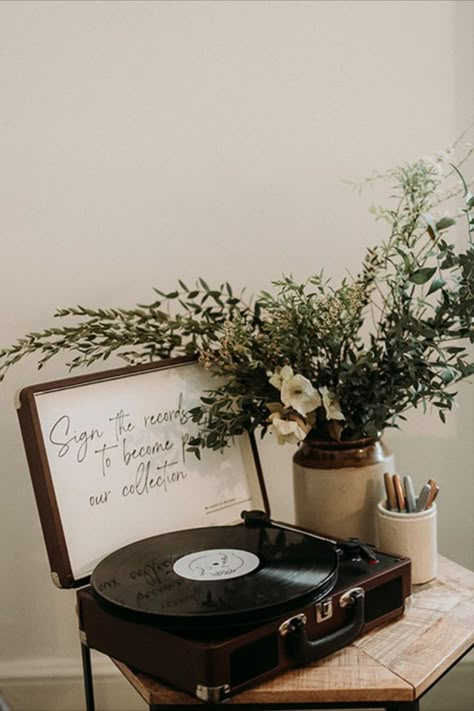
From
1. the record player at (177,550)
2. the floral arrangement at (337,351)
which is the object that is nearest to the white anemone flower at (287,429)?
the floral arrangement at (337,351)

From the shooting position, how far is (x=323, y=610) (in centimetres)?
104

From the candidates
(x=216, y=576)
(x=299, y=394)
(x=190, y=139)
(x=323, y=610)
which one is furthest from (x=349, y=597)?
(x=190, y=139)

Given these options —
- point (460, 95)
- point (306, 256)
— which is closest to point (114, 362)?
point (306, 256)

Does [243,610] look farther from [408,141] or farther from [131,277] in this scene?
[408,141]

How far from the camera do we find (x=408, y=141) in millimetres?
1524

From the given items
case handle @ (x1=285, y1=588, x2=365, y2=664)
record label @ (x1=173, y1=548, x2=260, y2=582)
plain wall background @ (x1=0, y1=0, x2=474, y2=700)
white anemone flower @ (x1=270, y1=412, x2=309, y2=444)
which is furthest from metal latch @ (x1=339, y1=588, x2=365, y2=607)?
plain wall background @ (x1=0, y1=0, x2=474, y2=700)

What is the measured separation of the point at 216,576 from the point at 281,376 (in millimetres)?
288

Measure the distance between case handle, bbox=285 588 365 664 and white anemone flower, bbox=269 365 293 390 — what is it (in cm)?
29

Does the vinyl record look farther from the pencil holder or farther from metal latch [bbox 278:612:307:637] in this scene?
the pencil holder

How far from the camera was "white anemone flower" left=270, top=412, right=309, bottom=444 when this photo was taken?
3.91 ft

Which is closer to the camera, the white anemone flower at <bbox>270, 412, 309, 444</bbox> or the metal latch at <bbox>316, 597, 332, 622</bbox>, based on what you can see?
the metal latch at <bbox>316, 597, 332, 622</bbox>

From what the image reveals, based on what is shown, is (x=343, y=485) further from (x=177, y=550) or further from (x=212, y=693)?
(x=212, y=693)

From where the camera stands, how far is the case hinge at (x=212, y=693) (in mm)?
933

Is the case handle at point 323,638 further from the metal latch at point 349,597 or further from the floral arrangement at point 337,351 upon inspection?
the floral arrangement at point 337,351
